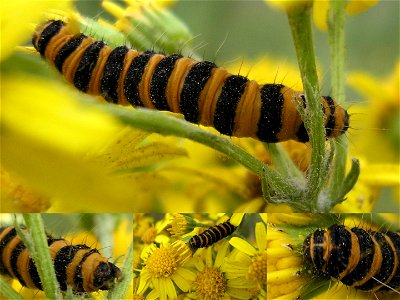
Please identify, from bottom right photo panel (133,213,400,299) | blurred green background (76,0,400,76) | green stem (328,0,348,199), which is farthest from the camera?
blurred green background (76,0,400,76)

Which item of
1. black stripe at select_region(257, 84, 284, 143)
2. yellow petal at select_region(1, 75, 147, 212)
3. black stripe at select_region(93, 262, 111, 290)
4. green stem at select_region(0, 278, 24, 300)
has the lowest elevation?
green stem at select_region(0, 278, 24, 300)

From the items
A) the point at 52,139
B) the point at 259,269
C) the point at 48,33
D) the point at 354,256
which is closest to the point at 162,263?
the point at 259,269

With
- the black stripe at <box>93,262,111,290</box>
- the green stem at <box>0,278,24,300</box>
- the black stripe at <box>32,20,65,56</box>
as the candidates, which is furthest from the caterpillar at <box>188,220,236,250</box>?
the black stripe at <box>32,20,65,56</box>

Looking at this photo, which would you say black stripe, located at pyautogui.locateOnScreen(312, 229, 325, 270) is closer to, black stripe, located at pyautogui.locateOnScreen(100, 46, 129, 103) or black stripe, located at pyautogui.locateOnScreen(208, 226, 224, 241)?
black stripe, located at pyautogui.locateOnScreen(208, 226, 224, 241)

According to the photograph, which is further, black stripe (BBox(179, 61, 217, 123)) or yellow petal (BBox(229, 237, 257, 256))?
yellow petal (BBox(229, 237, 257, 256))

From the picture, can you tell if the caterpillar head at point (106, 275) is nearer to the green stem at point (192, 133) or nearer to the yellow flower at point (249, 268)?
the yellow flower at point (249, 268)

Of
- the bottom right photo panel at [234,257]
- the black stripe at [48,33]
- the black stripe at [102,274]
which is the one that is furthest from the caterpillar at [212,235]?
the black stripe at [48,33]

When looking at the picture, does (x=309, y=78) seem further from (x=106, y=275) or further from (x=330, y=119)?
(x=106, y=275)

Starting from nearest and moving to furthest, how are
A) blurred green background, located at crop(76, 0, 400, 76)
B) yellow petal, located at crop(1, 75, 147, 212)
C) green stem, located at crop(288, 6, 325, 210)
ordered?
yellow petal, located at crop(1, 75, 147, 212), green stem, located at crop(288, 6, 325, 210), blurred green background, located at crop(76, 0, 400, 76)

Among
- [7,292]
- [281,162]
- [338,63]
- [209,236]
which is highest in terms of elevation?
[338,63]
